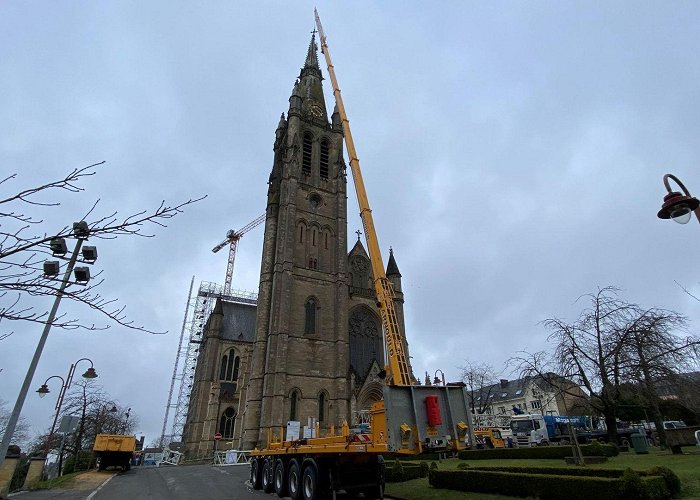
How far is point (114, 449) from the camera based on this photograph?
974 inches

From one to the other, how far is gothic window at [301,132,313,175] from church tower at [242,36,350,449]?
112 millimetres

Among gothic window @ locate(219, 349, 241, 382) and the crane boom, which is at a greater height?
gothic window @ locate(219, 349, 241, 382)

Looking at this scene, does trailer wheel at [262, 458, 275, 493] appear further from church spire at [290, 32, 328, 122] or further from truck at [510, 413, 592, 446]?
church spire at [290, 32, 328, 122]

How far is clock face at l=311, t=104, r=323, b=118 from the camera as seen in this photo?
49.7 meters

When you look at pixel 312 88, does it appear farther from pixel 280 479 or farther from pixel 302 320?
pixel 280 479

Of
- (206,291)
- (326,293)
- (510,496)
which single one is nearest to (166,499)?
(510,496)

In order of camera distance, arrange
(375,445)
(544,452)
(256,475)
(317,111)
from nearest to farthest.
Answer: (375,445)
(256,475)
(544,452)
(317,111)

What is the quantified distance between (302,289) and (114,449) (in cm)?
1787

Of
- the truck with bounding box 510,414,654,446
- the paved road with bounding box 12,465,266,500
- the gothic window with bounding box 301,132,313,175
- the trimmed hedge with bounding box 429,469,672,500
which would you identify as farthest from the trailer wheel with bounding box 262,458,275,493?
the gothic window with bounding box 301,132,313,175

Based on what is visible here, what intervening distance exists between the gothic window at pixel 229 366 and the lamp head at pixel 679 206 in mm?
51718

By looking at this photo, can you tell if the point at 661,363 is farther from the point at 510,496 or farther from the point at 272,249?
the point at 272,249

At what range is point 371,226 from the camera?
21.8 metres

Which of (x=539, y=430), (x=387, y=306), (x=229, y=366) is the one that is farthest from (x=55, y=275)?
(x=229, y=366)

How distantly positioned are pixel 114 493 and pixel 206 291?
78.0 m
